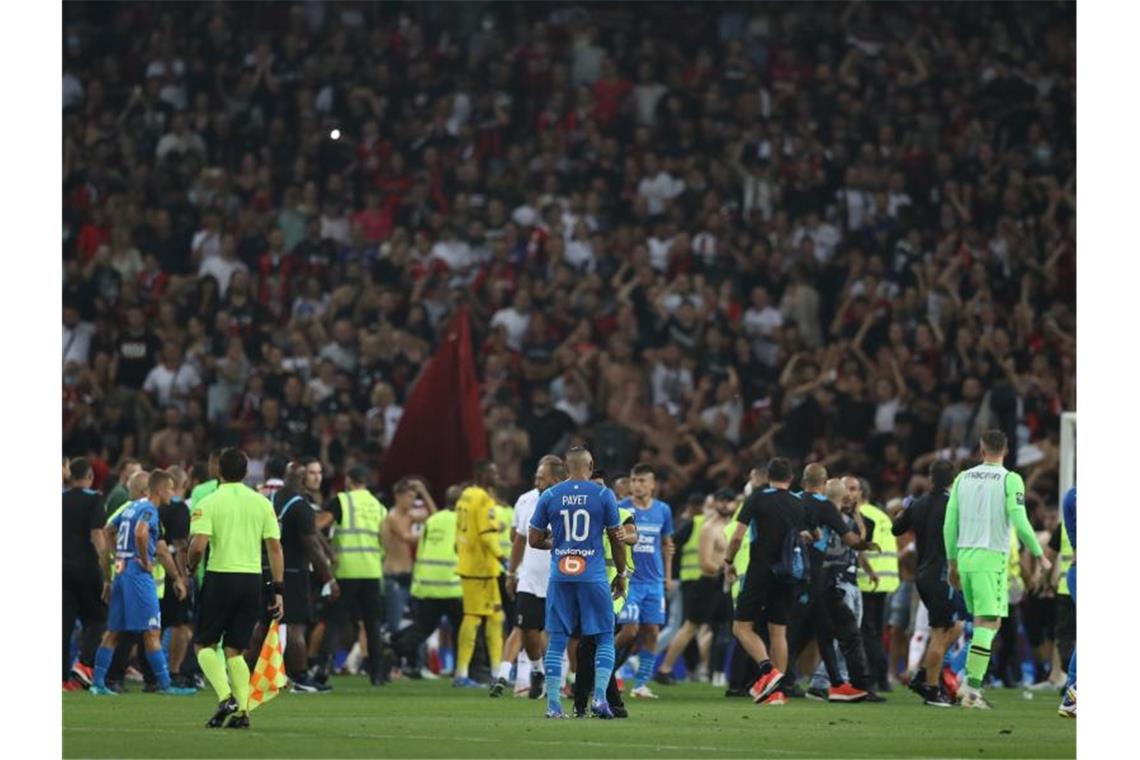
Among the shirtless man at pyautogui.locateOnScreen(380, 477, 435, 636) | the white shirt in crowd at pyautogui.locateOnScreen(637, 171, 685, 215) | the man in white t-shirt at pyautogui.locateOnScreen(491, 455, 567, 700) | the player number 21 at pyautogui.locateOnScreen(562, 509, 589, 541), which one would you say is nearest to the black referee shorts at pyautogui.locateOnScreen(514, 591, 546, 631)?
the man in white t-shirt at pyautogui.locateOnScreen(491, 455, 567, 700)

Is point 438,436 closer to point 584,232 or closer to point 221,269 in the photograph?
point 584,232

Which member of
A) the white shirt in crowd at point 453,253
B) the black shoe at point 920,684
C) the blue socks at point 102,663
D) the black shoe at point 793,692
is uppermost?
the white shirt in crowd at point 453,253

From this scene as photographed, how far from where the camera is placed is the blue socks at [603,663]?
17.4 meters

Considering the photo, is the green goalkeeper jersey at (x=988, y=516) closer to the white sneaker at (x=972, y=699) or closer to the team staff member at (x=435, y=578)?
the white sneaker at (x=972, y=699)

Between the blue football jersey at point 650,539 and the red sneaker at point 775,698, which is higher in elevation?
the blue football jersey at point 650,539

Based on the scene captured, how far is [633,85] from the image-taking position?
36.1 m

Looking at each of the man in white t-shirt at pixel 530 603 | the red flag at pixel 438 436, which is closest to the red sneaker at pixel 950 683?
the man in white t-shirt at pixel 530 603

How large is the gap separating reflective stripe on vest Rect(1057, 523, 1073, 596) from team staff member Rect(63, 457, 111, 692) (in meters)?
8.96

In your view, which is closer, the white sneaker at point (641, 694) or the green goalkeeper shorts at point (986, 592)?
the green goalkeeper shorts at point (986, 592)

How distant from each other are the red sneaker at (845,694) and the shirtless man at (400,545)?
644 cm

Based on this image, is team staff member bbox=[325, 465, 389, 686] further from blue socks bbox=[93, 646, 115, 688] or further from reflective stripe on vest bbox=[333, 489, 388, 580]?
blue socks bbox=[93, 646, 115, 688]

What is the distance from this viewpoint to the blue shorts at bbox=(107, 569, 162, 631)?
20906 mm

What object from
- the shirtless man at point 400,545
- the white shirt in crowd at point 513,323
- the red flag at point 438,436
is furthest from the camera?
the white shirt in crowd at point 513,323
